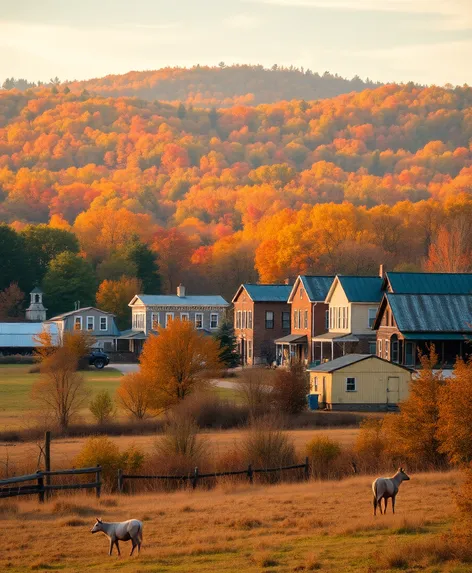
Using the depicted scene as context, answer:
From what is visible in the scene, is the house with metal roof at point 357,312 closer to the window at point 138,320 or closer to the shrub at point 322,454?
the window at point 138,320

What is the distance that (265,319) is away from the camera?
92750 millimetres

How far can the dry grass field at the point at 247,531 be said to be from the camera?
2163 cm

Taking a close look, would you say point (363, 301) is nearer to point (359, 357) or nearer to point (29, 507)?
point (359, 357)

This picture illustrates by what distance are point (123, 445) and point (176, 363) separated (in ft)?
42.8

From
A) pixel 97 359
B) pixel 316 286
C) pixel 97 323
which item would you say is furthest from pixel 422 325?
pixel 97 323

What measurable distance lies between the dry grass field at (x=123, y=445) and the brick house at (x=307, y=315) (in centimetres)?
3107

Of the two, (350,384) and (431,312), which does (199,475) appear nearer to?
(350,384)

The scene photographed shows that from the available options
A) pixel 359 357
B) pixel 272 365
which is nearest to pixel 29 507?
pixel 359 357

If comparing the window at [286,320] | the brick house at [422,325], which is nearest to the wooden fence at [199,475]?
the brick house at [422,325]

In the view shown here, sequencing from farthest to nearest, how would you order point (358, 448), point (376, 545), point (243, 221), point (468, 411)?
point (243, 221) → point (358, 448) → point (468, 411) → point (376, 545)

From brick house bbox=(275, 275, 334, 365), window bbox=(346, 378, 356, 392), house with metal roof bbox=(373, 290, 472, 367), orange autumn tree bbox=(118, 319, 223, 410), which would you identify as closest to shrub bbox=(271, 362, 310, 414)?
window bbox=(346, 378, 356, 392)

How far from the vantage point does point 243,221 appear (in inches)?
7628

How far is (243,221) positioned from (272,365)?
108 meters

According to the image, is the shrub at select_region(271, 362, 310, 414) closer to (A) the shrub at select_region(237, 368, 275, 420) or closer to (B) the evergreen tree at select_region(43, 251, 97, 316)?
(A) the shrub at select_region(237, 368, 275, 420)
